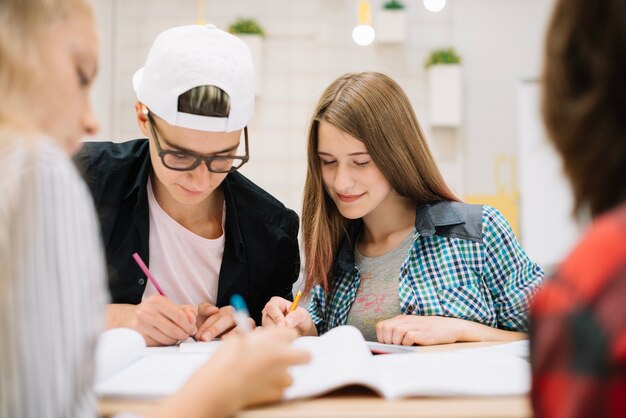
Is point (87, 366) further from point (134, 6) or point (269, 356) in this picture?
point (134, 6)

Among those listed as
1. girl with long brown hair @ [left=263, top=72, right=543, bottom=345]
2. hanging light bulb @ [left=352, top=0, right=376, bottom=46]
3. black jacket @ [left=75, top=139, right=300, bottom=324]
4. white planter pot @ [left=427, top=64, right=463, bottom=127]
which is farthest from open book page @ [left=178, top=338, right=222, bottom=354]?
white planter pot @ [left=427, top=64, right=463, bottom=127]

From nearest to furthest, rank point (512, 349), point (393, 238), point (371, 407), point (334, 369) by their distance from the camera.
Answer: point (371, 407) < point (334, 369) < point (512, 349) < point (393, 238)

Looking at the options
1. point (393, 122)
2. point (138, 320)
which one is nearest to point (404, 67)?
point (393, 122)

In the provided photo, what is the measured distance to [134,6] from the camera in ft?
12.9

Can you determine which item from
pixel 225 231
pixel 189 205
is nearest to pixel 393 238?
pixel 225 231

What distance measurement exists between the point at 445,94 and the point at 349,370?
10.3 feet

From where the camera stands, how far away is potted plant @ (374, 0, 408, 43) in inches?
149

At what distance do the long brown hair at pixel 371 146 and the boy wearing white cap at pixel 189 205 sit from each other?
4.4 inches

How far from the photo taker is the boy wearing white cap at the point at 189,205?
1530mm

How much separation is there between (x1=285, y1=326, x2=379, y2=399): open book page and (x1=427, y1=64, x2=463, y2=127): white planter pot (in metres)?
2.88

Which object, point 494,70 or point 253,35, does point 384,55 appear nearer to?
point 494,70

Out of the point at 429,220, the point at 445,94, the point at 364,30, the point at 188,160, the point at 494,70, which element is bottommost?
the point at 429,220

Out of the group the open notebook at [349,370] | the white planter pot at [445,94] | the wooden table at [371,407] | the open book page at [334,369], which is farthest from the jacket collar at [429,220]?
the white planter pot at [445,94]

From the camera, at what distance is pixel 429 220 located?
5.89ft
